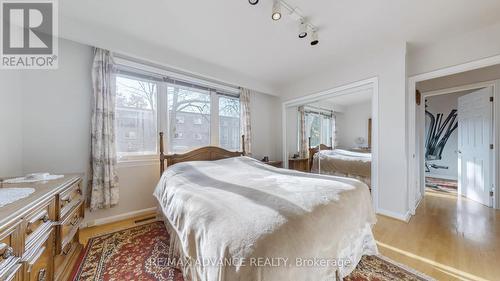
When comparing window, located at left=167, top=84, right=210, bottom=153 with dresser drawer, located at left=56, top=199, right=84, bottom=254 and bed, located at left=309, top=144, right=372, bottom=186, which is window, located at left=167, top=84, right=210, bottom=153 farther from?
bed, located at left=309, top=144, right=372, bottom=186

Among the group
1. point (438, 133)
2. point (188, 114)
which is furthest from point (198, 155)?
point (438, 133)

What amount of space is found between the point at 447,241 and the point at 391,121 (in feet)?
5.11

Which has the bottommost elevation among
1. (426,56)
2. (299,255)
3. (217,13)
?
(299,255)

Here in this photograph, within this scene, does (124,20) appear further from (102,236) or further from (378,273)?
(378,273)

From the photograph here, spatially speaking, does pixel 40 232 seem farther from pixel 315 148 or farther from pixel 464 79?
pixel 464 79

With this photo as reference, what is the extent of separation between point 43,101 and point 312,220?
3.21 meters

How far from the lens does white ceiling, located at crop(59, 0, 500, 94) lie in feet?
5.94

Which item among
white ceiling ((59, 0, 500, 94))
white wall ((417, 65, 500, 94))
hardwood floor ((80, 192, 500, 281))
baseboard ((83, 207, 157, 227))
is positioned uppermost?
white ceiling ((59, 0, 500, 94))

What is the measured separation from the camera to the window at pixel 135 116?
2574 millimetres

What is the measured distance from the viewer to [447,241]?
6.39 ft

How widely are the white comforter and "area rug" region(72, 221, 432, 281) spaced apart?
0.50ft

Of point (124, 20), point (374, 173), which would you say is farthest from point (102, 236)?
point (374, 173)

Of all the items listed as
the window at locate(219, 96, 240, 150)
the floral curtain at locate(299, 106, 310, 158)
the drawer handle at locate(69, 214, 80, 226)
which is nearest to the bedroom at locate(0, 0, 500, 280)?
the drawer handle at locate(69, 214, 80, 226)

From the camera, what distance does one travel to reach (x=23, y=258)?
34.7 inches
